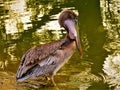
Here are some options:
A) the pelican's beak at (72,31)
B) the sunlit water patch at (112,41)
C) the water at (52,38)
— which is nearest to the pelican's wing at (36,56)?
the pelican's beak at (72,31)

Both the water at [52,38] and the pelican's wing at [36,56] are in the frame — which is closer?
the pelican's wing at [36,56]

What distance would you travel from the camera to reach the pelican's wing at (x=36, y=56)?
689 cm

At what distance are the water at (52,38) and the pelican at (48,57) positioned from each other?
1.35 feet

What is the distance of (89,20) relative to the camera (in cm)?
1299

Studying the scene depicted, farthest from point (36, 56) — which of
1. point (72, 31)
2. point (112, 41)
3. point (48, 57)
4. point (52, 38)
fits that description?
point (52, 38)

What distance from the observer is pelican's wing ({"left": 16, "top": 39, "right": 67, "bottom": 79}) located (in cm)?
689

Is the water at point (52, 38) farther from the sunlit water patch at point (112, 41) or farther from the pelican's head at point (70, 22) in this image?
the pelican's head at point (70, 22)

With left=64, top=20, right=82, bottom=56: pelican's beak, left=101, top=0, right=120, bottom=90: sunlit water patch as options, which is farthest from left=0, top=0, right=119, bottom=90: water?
left=64, top=20, right=82, bottom=56: pelican's beak

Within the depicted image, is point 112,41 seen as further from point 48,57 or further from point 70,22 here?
point 48,57

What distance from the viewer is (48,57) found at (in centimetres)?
709

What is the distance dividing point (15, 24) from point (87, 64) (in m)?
4.59

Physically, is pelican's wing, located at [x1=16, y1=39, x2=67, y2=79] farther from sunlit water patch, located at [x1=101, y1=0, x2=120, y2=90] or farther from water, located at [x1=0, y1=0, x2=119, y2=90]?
sunlit water patch, located at [x1=101, y1=0, x2=120, y2=90]

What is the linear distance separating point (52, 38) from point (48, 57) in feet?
11.9

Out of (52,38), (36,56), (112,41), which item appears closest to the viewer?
(36,56)
